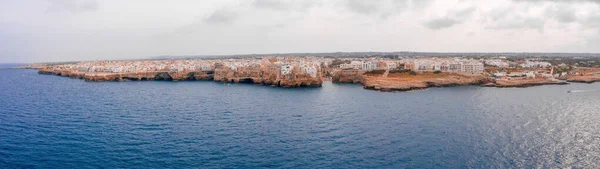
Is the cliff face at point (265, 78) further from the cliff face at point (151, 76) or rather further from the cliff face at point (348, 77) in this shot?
the cliff face at point (348, 77)

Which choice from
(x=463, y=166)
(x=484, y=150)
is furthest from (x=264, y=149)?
(x=484, y=150)

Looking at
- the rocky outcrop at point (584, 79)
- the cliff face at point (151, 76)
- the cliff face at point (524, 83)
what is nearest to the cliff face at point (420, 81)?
the cliff face at point (524, 83)

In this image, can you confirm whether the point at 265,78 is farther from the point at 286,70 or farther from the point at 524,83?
the point at 524,83

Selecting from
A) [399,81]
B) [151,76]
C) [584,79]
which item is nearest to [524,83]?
[584,79]

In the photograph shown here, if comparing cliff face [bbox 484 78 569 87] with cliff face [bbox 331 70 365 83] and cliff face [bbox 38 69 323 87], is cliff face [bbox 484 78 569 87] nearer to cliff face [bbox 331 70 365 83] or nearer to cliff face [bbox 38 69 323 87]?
cliff face [bbox 331 70 365 83]

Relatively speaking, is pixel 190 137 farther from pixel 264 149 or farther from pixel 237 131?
pixel 264 149

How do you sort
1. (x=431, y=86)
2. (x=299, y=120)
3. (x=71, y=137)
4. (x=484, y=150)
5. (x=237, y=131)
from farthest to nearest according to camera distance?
1. (x=431, y=86)
2. (x=299, y=120)
3. (x=237, y=131)
4. (x=71, y=137)
5. (x=484, y=150)

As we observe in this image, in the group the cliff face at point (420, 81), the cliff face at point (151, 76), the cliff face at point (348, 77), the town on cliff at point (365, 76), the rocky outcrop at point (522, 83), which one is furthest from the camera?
the cliff face at point (151, 76)

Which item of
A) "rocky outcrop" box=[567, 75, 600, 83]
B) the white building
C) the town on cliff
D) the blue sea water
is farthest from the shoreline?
the blue sea water
